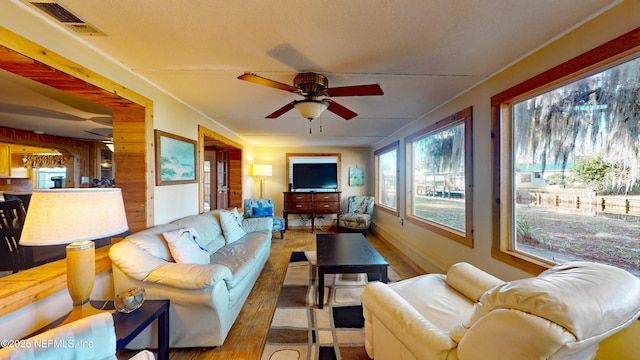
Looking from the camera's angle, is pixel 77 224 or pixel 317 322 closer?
pixel 77 224

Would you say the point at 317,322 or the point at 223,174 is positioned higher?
the point at 223,174

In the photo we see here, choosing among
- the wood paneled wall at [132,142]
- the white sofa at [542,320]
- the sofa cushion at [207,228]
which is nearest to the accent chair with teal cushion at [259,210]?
the sofa cushion at [207,228]

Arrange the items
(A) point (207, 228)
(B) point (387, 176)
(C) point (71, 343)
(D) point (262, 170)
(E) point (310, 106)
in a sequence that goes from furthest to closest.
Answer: (D) point (262, 170) → (B) point (387, 176) → (A) point (207, 228) → (E) point (310, 106) → (C) point (71, 343)

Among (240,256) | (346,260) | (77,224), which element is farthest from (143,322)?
(346,260)

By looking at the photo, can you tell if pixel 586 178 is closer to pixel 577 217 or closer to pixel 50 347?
pixel 577 217

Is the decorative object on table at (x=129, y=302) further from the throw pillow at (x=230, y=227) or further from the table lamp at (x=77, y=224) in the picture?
the throw pillow at (x=230, y=227)

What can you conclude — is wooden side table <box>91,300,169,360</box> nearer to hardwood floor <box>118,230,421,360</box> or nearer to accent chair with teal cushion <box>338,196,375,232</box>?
hardwood floor <box>118,230,421,360</box>

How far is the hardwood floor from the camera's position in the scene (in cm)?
178

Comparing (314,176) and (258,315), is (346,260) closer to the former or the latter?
(258,315)

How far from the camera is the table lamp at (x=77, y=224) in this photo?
3.62ft

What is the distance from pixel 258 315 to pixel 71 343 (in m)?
1.77

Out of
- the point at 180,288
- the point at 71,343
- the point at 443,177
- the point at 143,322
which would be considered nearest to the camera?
the point at 71,343

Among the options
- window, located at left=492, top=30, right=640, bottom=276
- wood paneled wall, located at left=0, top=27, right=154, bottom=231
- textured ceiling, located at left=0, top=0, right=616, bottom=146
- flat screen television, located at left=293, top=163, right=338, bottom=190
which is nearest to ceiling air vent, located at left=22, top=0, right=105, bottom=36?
textured ceiling, located at left=0, top=0, right=616, bottom=146

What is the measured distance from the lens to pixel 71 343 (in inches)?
27.5
